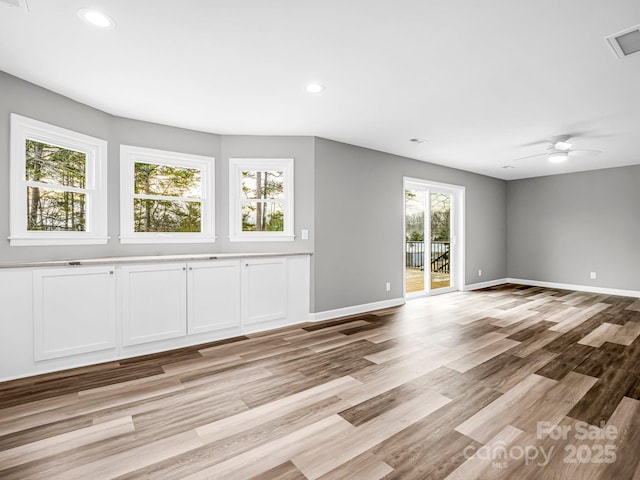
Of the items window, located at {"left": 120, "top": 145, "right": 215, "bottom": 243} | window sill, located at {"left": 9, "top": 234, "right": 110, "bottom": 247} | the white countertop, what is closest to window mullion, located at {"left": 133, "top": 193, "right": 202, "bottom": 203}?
window, located at {"left": 120, "top": 145, "right": 215, "bottom": 243}

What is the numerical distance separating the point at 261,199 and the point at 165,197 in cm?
122

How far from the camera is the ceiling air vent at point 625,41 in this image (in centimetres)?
211

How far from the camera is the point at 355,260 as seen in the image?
4.85 metres

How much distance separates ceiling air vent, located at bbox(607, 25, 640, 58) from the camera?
6.91 ft

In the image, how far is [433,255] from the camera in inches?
254

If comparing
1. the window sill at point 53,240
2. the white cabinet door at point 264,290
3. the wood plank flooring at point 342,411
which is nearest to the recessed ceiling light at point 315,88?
the white cabinet door at point 264,290

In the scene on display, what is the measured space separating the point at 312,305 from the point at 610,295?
6.15 metres

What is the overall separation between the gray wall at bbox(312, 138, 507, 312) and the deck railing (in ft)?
2.01

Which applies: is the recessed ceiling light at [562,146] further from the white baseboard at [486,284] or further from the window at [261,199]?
the window at [261,199]

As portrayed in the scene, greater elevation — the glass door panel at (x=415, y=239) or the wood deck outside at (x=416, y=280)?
the glass door panel at (x=415, y=239)

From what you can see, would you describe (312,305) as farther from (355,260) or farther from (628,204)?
(628,204)

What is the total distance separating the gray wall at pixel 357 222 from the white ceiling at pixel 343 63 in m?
0.71

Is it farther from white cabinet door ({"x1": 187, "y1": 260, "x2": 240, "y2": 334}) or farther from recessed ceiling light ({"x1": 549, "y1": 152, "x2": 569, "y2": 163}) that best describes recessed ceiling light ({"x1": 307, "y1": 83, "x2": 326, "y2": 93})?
recessed ceiling light ({"x1": 549, "y1": 152, "x2": 569, "y2": 163})

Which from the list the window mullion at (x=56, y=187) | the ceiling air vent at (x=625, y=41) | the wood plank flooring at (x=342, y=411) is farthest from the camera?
the window mullion at (x=56, y=187)
